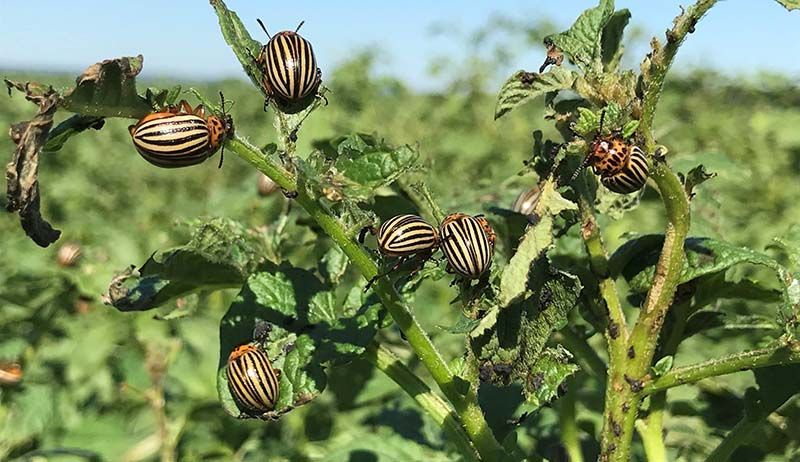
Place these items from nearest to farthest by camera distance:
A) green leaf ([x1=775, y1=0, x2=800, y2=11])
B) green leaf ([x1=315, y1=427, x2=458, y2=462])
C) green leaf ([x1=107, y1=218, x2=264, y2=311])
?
green leaf ([x1=775, y1=0, x2=800, y2=11]), green leaf ([x1=107, y1=218, x2=264, y2=311]), green leaf ([x1=315, y1=427, x2=458, y2=462])

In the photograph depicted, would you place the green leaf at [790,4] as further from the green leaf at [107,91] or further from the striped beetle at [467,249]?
the green leaf at [107,91]

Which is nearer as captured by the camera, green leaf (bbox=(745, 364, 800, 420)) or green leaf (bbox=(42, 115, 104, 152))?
green leaf (bbox=(42, 115, 104, 152))

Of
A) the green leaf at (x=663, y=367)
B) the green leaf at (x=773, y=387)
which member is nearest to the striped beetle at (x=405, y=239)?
the green leaf at (x=663, y=367)

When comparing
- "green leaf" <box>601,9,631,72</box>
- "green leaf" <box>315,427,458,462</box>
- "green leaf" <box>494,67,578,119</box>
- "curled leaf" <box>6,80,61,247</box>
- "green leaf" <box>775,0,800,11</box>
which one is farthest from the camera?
"green leaf" <box>315,427,458,462</box>

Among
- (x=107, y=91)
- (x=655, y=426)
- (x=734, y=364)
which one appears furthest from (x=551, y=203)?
(x=107, y=91)

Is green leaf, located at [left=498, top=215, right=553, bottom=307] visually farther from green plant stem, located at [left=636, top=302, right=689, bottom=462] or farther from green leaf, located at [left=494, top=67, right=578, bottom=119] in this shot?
green plant stem, located at [left=636, top=302, right=689, bottom=462]

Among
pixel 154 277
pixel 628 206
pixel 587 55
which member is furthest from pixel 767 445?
pixel 154 277

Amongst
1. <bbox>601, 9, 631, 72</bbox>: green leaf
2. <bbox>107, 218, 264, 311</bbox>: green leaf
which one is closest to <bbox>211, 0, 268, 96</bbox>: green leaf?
<bbox>107, 218, 264, 311</bbox>: green leaf

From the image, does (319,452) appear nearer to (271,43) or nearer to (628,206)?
(628,206)

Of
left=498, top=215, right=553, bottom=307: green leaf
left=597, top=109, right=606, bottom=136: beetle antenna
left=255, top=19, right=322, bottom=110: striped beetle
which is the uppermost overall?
left=255, top=19, right=322, bottom=110: striped beetle
